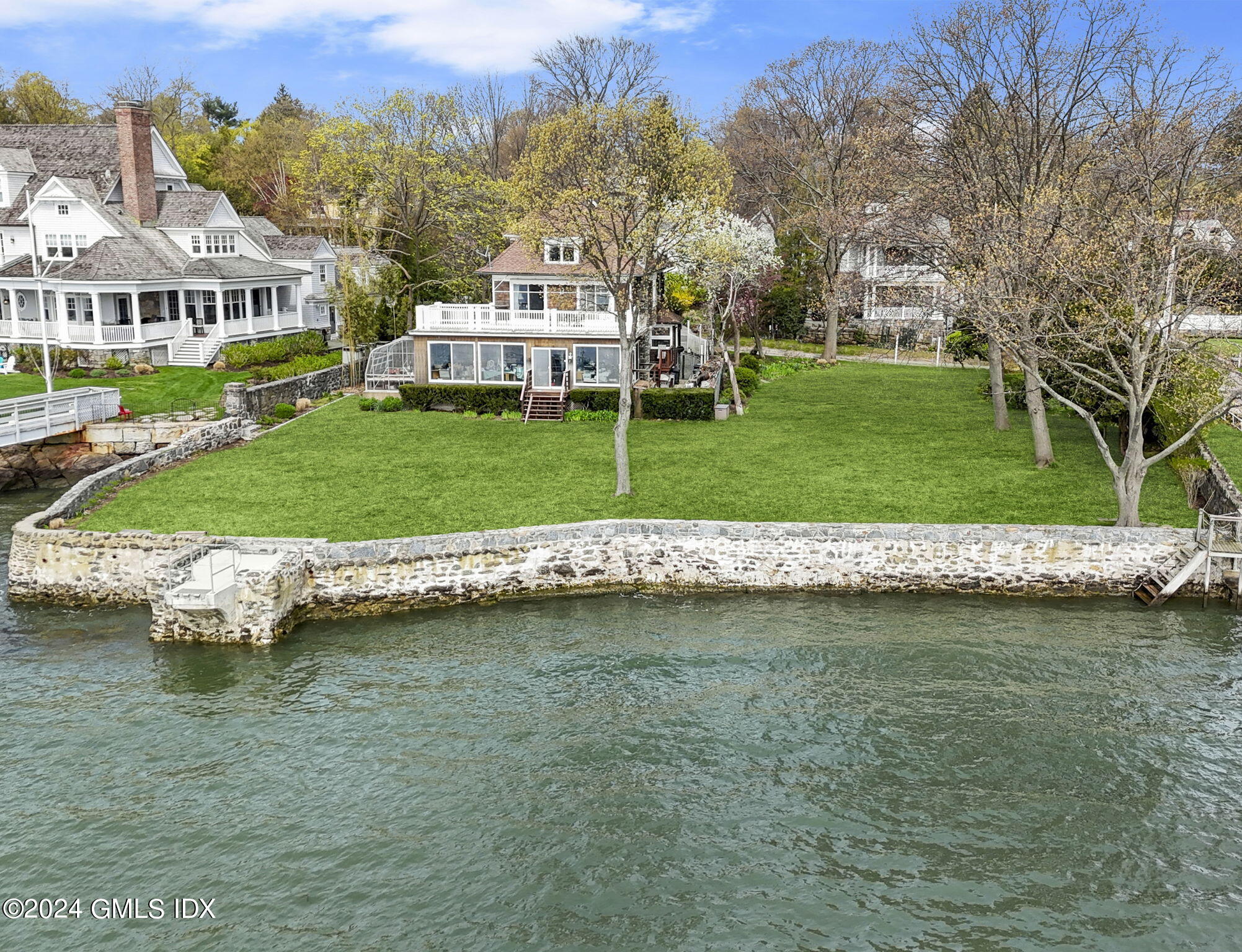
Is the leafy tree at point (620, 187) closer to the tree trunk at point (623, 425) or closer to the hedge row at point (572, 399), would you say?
the tree trunk at point (623, 425)

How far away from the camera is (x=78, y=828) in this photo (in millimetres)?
13742

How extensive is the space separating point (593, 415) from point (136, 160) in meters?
28.5

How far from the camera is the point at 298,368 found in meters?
42.0

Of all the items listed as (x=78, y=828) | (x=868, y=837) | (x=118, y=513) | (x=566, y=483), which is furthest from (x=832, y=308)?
(x=78, y=828)

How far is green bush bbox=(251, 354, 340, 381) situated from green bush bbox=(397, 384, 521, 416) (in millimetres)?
6056

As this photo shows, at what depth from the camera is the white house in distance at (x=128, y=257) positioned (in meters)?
42.9

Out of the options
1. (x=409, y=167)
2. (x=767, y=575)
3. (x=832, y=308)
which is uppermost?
(x=409, y=167)

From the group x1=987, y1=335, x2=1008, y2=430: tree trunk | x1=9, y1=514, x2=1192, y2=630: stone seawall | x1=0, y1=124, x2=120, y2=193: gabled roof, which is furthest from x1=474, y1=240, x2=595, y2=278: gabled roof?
x1=0, y1=124, x2=120, y2=193: gabled roof

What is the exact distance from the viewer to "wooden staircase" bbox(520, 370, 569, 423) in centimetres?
3666

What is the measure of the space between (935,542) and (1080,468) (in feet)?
30.3

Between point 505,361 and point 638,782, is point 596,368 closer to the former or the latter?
point 505,361

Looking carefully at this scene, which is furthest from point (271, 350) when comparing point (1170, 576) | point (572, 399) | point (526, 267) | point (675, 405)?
point (1170, 576)

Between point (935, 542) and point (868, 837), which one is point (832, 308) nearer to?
point (935, 542)

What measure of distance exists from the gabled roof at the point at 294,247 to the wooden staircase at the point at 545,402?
22.0 meters
